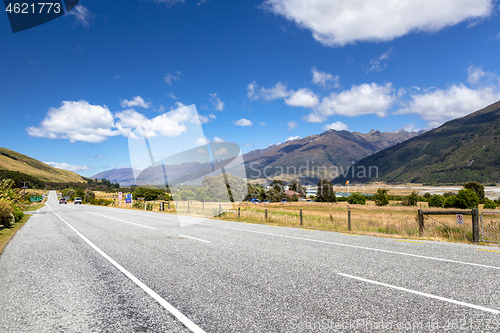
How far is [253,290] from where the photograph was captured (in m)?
5.37

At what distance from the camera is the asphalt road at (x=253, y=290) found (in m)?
4.05

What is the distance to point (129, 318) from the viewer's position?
429 centimetres

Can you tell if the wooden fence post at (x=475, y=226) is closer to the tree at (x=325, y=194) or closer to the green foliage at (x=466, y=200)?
the green foliage at (x=466, y=200)

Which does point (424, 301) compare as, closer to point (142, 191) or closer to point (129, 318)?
point (129, 318)

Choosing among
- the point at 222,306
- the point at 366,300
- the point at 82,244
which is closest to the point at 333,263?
the point at 366,300

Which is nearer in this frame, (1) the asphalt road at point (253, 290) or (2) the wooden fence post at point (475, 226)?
(1) the asphalt road at point (253, 290)

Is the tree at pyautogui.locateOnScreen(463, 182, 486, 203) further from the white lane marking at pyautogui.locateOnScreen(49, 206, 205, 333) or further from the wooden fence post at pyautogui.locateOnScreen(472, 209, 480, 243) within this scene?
the white lane marking at pyautogui.locateOnScreen(49, 206, 205, 333)

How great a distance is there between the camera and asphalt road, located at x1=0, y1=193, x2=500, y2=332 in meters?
4.05

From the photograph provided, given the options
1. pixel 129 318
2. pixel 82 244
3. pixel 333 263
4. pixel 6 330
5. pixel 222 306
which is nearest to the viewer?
pixel 6 330

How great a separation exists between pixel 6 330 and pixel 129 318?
175 cm

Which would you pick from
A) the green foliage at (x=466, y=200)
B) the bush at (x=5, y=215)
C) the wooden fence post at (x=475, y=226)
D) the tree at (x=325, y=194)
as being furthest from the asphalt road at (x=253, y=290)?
the tree at (x=325, y=194)

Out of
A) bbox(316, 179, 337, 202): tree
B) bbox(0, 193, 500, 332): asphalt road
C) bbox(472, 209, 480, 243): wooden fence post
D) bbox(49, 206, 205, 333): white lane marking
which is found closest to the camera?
bbox(49, 206, 205, 333): white lane marking

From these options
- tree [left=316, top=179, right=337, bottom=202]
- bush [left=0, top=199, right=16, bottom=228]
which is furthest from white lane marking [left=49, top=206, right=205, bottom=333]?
tree [left=316, top=179, right=337, bottom=202]

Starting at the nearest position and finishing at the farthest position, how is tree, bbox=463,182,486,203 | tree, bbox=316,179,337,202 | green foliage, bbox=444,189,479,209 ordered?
green foliage, bbox=444,189,479,209 → tree, bbox=463,182,486,203 → tree, bbox=316,179,337,202
